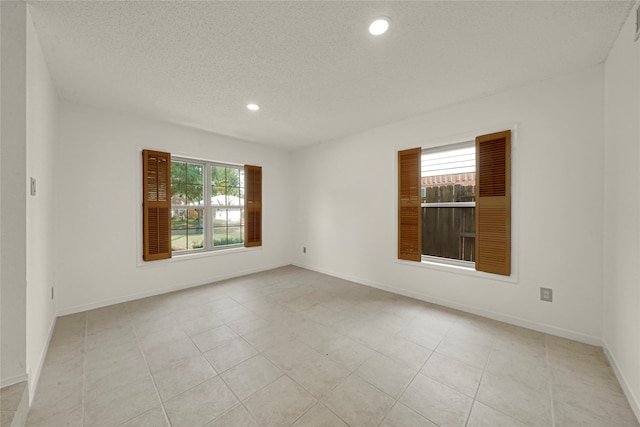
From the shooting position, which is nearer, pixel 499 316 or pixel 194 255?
pixel 499 316

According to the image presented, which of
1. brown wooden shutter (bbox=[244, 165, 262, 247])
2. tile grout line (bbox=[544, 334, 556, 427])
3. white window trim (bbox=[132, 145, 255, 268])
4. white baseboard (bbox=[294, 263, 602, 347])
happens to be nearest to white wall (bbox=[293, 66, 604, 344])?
white baseboard (bbox=[294, 263, 602, 347])

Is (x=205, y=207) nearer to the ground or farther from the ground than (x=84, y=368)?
farther from the ground

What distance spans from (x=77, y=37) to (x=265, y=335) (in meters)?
3.00

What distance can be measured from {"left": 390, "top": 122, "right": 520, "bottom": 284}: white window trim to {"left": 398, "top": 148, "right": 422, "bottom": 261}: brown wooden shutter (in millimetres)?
70

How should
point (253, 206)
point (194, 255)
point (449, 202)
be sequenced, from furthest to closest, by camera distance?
point (253, 206) → point (194, 255) → point (449, 202)

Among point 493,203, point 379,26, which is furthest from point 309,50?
point 493,203

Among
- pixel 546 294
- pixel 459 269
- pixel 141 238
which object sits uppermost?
pixel 141 238

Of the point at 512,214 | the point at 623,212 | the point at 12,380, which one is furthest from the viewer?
the point at 512,214

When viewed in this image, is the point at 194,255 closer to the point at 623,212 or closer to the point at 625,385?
the point at 625,385

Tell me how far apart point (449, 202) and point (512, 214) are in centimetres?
81

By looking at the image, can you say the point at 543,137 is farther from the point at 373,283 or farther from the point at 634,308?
the point at 373,283

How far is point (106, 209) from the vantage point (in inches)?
125

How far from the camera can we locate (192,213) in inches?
164

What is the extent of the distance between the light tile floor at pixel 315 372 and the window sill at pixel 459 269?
49 centimetres
